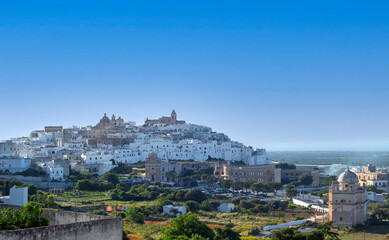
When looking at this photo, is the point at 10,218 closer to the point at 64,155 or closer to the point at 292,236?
the point at 292,236

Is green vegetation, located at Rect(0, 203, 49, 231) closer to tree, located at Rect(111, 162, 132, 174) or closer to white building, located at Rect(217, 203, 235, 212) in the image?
white building, located at Rect(217, 203, 235, 212)

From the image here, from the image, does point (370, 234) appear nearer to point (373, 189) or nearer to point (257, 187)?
Result: point (257, 187)

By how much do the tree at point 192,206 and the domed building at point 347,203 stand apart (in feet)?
35.4

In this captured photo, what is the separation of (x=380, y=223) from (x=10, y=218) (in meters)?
34.0

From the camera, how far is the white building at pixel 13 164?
176 ft

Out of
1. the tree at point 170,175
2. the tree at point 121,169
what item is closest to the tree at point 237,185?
the tree at point 170,175

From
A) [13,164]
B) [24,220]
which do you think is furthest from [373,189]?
[24,220]

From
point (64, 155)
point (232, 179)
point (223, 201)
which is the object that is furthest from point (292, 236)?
point (64, 155)

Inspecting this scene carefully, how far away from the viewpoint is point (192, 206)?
42844 mm

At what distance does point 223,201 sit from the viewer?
4769 centimetres

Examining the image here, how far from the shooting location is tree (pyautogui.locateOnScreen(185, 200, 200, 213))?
4244cm

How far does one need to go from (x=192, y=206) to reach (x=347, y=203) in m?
12.3

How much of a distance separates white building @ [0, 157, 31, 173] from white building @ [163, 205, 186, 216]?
20559mm

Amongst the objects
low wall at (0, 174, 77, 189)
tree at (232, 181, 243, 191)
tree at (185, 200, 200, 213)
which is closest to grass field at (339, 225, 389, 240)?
tree at (185, 200, 200, 213)
